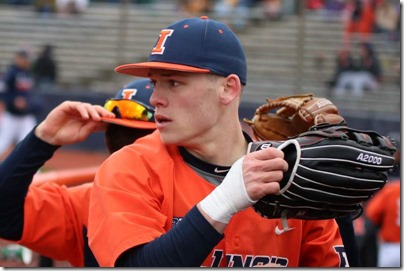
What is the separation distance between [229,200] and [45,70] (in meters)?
14.5

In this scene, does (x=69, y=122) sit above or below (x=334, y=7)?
above

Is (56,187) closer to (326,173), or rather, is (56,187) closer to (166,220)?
(166,220)

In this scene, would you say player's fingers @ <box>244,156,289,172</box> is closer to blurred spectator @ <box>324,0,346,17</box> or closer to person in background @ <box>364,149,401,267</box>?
person in background @ <box>364,149,401,267</box>

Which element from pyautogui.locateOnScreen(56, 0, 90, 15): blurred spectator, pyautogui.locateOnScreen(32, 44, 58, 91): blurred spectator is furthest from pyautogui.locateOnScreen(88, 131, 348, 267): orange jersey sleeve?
pyautogui.locateOnScreen(56, 0, 90, 15): blurred spectator

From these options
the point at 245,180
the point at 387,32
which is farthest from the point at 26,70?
the point at 245,180

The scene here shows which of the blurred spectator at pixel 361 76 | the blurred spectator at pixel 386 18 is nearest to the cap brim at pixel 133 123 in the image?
the blurred spectator at pixel 361 76

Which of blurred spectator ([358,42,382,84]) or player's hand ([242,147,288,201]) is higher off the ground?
player's hand ([242,147,288,201])

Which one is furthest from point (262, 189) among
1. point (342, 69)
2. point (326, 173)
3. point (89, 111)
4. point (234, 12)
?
point (234, 12)

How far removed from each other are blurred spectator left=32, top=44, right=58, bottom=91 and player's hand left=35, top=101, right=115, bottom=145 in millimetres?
13303

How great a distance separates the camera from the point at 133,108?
3020mm

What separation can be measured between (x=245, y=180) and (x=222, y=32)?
22.2 inches

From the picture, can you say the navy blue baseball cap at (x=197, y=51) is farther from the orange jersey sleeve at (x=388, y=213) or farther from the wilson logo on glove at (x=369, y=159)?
the orange jersey sleeve at (x=388, y=213)

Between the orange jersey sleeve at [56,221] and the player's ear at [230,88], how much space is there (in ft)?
2.56

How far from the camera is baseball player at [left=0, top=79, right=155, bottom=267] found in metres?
2.83
